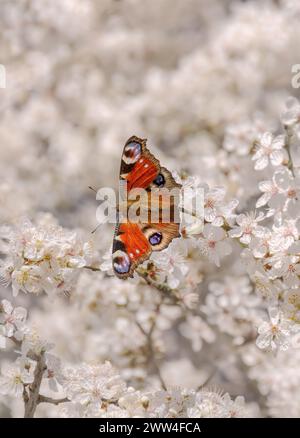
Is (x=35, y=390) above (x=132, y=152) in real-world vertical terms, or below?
below

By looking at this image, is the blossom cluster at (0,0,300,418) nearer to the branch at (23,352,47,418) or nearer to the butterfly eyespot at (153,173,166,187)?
the branch at (23,352,47,418)

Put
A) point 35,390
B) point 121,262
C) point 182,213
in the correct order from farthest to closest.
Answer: point 182,213 < point 35,390 < point 121,262

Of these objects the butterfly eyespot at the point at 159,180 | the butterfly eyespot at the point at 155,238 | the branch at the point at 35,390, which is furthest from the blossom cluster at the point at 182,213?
the butterfly eyespot at the point at 155,238

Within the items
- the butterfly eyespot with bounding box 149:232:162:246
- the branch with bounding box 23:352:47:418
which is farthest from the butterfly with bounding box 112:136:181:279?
the branch with bounding box 23:352:47:418

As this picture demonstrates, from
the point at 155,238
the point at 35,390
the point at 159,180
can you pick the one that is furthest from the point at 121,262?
the point at 35,390

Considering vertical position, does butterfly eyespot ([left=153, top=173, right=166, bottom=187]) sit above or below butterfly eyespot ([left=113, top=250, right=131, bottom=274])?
above

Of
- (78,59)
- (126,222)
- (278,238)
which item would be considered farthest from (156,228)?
(78,59)

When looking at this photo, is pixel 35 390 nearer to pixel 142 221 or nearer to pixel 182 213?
pixel 142 221
